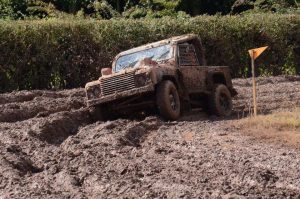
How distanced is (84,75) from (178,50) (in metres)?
6.65

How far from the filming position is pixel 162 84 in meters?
13.6

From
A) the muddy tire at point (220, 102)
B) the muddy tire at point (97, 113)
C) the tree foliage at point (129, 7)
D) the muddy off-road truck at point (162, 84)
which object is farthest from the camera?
the tree foliage at point (129, 7)

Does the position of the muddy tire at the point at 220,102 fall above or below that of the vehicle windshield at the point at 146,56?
below

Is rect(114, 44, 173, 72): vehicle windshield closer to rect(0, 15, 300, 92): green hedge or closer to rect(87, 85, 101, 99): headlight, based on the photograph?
rect(87, 85, 101, 99): headlight

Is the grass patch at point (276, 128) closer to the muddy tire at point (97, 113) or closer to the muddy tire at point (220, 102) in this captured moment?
the muddy tire at point (220, 102)

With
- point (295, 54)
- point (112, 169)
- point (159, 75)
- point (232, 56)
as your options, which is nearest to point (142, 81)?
point (159, 75)

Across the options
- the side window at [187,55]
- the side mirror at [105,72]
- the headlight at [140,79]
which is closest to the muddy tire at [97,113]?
the side mirror at [105,72]

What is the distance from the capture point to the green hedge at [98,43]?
767 inches

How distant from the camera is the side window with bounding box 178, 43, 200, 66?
14.7m

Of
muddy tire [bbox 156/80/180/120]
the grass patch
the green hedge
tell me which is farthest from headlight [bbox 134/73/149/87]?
the green hedge

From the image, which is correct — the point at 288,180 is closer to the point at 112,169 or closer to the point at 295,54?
the point at 112,169

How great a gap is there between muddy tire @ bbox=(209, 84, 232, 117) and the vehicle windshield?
136cm

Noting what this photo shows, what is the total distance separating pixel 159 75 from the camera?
44.3 feet

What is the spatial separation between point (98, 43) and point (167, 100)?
8.12 meters
